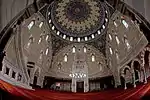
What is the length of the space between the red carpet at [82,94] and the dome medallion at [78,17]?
11.7 ft

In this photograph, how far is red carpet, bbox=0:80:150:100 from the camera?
47.3ft

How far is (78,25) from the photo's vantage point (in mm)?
19391

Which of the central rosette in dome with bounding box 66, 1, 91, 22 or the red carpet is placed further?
the central rosette in dome with bounding box 66, 1, 91, 22

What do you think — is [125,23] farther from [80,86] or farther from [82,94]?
[80,86]

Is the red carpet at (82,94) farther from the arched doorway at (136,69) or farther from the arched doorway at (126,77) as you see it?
the arched doorway at (136,69)

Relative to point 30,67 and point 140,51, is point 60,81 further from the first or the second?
point 140,51

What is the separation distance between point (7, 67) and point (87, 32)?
580 cm

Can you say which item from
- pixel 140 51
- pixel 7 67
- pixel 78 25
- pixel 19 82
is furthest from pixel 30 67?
pixel 140 51

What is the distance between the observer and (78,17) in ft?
63.2

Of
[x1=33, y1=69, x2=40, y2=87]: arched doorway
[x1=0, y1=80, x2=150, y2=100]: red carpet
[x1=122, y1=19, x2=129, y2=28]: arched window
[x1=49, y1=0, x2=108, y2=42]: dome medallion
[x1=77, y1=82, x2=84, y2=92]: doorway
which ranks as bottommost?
[x1=0, y1=80, x2=150, y2=100]: red carpet

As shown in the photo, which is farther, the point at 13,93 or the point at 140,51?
the point at 140,51

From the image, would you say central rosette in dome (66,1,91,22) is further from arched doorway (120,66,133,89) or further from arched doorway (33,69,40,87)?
arched doorway (120,66,133,89)

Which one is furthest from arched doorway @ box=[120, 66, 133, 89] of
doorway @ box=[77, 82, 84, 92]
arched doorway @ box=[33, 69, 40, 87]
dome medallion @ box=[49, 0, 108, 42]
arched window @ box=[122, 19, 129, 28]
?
arched doorway @ box=[33, 69, 40, 87]

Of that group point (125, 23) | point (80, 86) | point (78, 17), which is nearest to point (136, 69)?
point (125, 23)
